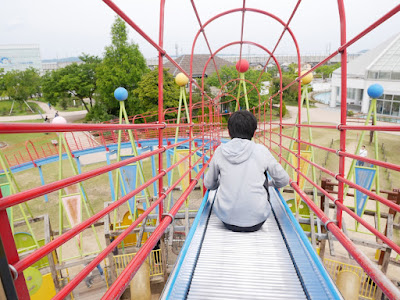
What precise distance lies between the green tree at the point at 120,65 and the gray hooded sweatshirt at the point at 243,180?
56.6 ft

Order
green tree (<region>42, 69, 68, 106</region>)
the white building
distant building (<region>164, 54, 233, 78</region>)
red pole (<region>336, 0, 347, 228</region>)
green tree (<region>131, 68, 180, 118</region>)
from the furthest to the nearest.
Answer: distant building (<region>164, 54, 233, 78</region>) → green tree (<region>42, 69, 68, 106</region>) → the white building → green tree (<region>131, 68, 180, 118</region>) → red pole (<region>336, 0, 347, 228</region>)

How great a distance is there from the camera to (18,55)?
199 ft

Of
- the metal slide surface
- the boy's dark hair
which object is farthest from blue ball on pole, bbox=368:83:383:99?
the boy's dark hair

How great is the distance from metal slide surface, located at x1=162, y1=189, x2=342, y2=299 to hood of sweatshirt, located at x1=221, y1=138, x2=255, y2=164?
0.66 m

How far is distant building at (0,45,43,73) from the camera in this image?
196 ft

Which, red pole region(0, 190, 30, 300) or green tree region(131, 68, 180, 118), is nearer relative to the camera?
red pole region(0, 190, 30, 300)

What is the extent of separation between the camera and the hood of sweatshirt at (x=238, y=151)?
6.48 feet

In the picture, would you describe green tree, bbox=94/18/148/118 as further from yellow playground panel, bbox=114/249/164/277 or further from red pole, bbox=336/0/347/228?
red pole, bbox=336/0/347/228

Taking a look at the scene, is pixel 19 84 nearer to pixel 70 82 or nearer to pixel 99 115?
pixel 70 82

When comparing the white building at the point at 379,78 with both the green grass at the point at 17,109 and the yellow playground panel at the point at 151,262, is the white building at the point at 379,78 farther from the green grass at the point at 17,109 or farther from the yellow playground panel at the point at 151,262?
the green grass at the point at 17,109

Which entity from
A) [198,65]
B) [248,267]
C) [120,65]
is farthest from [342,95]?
[198,65]

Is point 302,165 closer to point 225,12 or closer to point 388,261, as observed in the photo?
point 388,261

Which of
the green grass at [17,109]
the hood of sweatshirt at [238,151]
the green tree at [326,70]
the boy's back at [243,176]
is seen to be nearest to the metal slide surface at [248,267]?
the boy's back at [243,176]

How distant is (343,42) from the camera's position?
1.90 m
